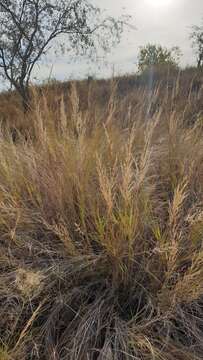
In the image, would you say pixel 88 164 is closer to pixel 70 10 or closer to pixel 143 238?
pixel 143 238

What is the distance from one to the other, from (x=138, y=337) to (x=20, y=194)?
1.09 m

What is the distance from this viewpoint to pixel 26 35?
7.02 m

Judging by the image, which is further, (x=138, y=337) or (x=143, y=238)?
(x=143, y=238)

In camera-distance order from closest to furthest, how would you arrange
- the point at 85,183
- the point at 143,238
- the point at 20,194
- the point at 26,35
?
the point at 143,238, the point at 85,183, the point at 20,194, the point at 26,35

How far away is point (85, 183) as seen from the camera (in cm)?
193

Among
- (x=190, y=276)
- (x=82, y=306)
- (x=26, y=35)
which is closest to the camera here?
(x=190, y=276)

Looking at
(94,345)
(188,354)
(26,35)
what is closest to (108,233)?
(94,345)

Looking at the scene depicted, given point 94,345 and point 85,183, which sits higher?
point 85,183

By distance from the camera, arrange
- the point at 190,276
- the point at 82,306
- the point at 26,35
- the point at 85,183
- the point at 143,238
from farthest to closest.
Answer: the point at 26,35
the point at 85,183
the point at 143,238
the point at 82,306
the point at 190,276

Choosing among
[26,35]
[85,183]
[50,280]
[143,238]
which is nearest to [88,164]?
[85,183]

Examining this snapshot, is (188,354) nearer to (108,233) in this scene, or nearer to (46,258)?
(108,233)

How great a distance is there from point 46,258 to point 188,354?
31.8 inches

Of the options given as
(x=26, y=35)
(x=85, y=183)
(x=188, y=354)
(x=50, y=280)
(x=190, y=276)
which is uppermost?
(x=26, y=35)

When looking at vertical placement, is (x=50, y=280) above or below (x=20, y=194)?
below
